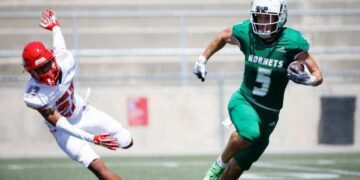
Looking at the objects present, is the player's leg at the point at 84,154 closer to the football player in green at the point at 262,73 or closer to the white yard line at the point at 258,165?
the football player in green at the point at 262,73

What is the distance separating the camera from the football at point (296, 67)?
7016 millimetres

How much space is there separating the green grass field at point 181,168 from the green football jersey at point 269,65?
6.45 feet

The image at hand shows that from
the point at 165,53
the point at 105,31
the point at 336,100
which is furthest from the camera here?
the point at 105,31

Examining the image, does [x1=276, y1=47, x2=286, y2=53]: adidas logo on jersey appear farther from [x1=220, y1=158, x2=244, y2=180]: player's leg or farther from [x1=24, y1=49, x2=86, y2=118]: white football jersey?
[x1=24, y1=49, x2=86, y2=118]: white football jersey

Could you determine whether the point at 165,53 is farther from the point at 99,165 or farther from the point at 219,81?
the point at 99,165

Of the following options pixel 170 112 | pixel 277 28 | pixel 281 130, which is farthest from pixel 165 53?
pixel 277 28

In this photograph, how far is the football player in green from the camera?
7.30 meters

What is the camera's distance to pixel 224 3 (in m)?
15.5

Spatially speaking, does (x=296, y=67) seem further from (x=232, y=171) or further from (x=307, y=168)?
(x=307, y=168)

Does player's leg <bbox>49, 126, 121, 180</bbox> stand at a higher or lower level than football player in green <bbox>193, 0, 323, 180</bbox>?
lower

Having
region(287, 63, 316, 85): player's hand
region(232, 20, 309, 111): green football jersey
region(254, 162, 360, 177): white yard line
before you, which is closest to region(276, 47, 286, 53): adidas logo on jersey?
region(232, 20, 309, 111): green football jersey

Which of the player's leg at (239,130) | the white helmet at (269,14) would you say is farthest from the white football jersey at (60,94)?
the white helmet at (269,14)

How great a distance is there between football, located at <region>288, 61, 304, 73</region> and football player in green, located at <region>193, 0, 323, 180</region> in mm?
111

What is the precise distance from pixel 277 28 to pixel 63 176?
130 inches
